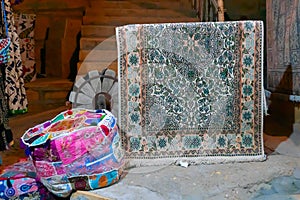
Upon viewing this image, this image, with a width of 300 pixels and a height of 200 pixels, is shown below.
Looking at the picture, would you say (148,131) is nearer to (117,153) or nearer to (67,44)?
(117,153)

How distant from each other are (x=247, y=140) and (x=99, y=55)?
1739mm

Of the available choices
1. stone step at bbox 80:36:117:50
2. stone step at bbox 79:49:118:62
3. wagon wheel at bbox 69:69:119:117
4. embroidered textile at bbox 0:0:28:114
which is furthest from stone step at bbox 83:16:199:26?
embroidered textile at bbox 0:0:28:114

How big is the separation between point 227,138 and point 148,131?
457mm

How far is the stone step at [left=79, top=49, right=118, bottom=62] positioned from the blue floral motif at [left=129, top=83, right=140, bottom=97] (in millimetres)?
1212

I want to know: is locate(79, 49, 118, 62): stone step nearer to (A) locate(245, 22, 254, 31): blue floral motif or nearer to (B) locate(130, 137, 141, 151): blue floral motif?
(B) locate(130, 137, 141, 151): blue floral motif

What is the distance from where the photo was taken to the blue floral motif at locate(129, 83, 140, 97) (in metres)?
1.82

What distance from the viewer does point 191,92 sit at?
1.83 metres

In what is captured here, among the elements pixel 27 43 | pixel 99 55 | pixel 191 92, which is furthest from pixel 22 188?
pixel 27 43

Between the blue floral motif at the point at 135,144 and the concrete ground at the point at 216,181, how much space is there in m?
0.12

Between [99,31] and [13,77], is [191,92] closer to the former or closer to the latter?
[13,77]

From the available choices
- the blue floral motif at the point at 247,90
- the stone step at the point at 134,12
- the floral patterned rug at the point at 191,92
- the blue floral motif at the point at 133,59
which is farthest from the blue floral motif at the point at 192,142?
the stone step at the point at 134,12

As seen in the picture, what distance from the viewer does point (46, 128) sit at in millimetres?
1725

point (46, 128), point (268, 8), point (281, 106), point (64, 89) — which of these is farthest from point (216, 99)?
point (64, 89)

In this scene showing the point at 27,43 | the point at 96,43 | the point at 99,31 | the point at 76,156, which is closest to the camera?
the point at 76,156
